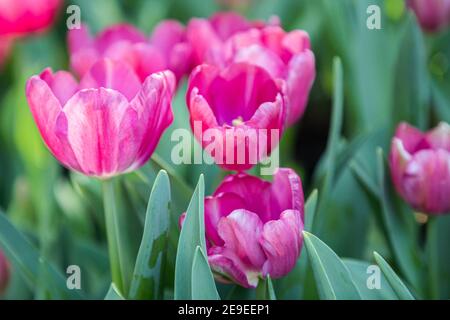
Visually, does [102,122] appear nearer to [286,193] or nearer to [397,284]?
[286,193]

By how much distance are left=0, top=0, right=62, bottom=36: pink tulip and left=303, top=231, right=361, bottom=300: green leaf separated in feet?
2.31

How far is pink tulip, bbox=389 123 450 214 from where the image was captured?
0.76 meters

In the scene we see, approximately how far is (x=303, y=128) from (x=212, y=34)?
76 centimetres

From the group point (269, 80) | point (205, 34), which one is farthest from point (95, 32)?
point (269, 80)

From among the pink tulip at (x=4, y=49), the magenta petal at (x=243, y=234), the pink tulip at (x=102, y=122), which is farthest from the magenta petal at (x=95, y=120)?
the pink tulip at (x=4, y=49)

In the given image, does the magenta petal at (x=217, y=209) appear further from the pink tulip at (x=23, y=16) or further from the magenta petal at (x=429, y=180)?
the pink tulip at (x=23, y=16)

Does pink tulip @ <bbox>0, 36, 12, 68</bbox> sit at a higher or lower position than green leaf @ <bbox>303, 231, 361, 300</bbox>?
higher

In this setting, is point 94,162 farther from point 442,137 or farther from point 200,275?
point 442,137

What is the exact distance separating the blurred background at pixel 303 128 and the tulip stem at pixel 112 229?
0.20ft

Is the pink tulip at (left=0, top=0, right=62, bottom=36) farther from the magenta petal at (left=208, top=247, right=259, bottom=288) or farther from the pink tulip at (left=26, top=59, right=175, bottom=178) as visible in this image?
the magenta petal at (left=208, top=247, right=259, bottom=288)

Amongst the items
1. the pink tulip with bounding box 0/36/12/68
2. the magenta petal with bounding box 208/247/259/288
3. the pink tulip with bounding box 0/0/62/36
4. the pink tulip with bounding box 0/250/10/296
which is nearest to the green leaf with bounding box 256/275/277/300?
the magenta petal with bounding box 208/247/259/288

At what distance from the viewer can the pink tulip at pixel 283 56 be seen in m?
0.75

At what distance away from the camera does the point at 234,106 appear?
0.76 meters

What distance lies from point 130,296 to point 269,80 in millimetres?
221
